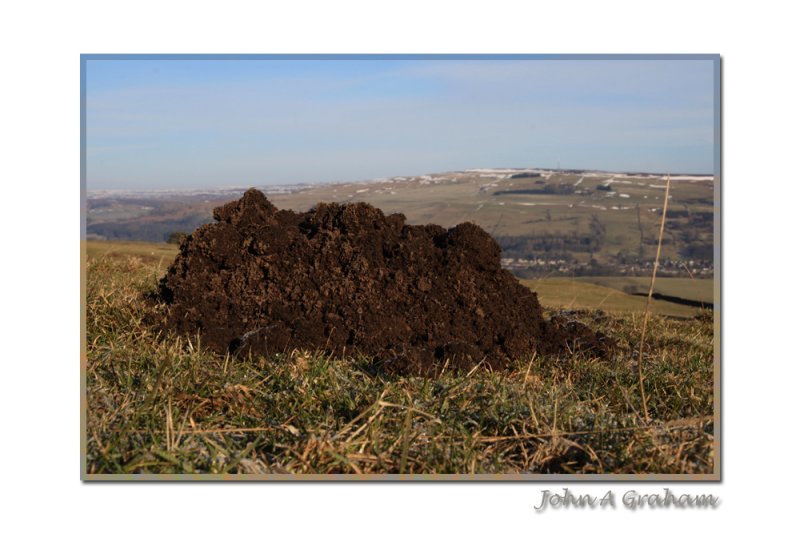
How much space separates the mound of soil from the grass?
0.16 metres

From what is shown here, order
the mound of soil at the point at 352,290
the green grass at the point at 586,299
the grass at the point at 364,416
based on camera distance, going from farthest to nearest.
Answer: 1. the green grass at the point at 586,299
2. the mound of soil at the point at 352,290
3. the grass at the point at 364,416

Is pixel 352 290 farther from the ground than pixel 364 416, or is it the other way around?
pixel 352 290

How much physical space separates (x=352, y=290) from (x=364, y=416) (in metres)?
1.16

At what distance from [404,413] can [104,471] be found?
3.98 feet

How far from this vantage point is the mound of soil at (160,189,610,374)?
433 centimetres

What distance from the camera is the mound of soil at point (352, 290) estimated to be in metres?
4.33

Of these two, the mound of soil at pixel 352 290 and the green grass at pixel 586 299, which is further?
the green grass at pixel 586 299

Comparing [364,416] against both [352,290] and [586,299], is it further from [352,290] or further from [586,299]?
[586,299]

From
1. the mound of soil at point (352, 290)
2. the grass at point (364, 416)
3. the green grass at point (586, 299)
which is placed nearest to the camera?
the grass at point (364, 416)

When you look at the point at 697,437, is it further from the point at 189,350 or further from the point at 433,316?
the point at 189,350

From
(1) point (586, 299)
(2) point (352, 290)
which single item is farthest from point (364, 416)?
(1) point (586, 299)

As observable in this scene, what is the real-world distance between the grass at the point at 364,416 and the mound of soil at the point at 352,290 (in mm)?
157

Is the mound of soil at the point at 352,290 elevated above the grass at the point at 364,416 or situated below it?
above

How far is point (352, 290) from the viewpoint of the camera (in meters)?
4.46
